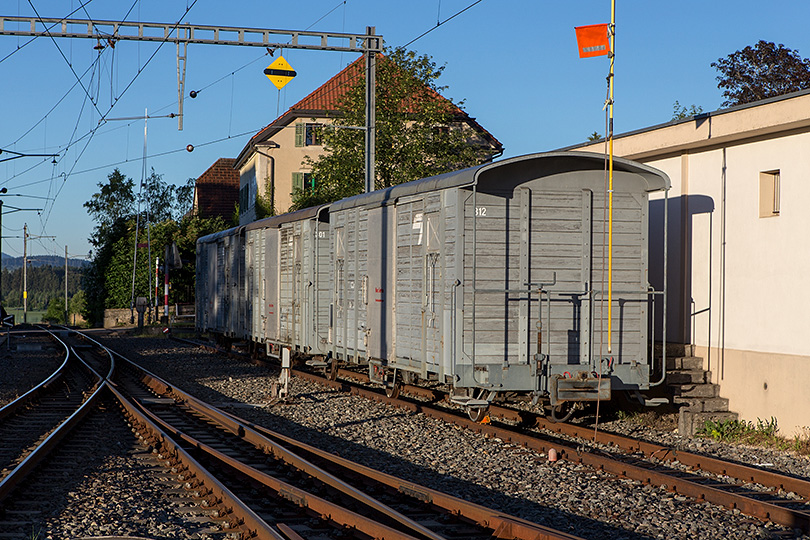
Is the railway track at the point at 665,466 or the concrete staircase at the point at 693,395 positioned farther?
the concrete staircase at the point at 693,395

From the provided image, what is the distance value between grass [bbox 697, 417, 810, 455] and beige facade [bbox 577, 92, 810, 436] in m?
0.11

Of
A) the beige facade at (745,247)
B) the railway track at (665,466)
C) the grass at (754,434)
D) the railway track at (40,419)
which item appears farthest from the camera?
the beige facade at (745,247)

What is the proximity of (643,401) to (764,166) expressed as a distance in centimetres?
353

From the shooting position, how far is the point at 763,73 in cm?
4325

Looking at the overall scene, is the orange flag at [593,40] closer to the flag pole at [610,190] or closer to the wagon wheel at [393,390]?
the flag pole at [610,190]

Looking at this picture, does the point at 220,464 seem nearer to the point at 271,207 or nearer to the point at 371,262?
the point at 371,262

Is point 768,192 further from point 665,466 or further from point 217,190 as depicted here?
point 217,190

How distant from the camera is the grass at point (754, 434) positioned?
438 inches

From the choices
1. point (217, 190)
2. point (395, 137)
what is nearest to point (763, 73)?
point (395, 137)

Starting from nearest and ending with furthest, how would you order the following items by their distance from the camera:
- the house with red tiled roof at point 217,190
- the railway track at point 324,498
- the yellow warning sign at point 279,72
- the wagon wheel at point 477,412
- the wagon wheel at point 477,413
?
the railway track at point 324,498, the wagon wheel at point 477,412, the wagon wheel at point 477,413, the yellow warning sign at point 279,72, the house with red tiled roof at point 217,190

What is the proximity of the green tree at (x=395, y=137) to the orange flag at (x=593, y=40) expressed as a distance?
17.9 metres

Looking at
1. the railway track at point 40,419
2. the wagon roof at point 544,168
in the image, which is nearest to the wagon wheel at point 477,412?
the wagon roof at point 544,168

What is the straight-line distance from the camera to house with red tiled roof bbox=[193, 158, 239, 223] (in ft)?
256

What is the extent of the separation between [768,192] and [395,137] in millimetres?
19976
